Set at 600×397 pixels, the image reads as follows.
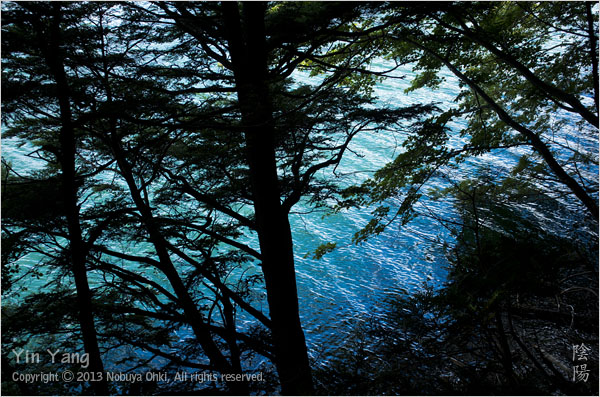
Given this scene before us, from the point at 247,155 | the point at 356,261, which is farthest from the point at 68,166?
the point at 356,261

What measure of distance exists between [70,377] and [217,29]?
389cm

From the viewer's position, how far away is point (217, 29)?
4.20 m

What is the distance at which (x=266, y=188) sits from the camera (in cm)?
412

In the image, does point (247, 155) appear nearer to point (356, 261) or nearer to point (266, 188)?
point (266, 188)

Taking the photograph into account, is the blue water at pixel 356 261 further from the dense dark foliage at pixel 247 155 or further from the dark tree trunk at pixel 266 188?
the dark tree trunk at pixel 266 188

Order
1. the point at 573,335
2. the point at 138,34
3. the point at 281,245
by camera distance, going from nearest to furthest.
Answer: the point at 138,34
the point at 281,245
the point at 573,335

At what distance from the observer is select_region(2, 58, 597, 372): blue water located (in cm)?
765

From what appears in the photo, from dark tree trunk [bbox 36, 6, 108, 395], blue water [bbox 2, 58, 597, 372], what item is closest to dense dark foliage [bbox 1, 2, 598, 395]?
dark tree trunk [bbox 36, 6, 108, 395]

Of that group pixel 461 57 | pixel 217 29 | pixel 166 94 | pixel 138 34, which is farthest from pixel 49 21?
pixel 461 57

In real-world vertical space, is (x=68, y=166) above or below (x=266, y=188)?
above

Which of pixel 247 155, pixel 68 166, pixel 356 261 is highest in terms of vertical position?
pixel 247 155

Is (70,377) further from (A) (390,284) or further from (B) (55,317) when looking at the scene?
(A) (390,284)

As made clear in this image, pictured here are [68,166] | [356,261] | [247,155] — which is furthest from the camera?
[356,261]

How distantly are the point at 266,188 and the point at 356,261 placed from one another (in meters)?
5.71
